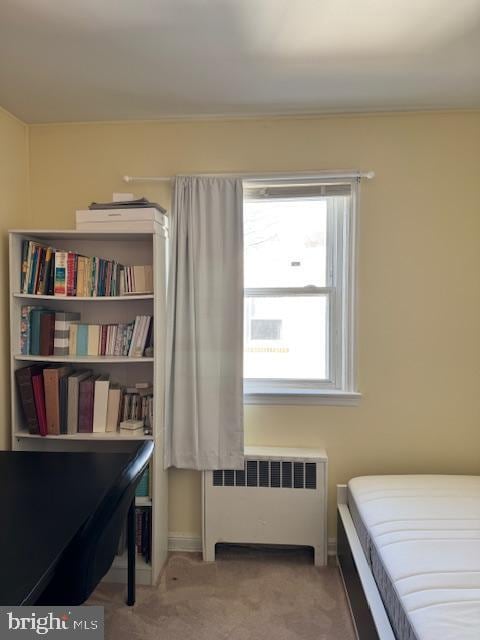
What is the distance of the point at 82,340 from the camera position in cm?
217

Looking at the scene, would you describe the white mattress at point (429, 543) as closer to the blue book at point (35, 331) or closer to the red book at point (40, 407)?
the red book at point (40, 407)

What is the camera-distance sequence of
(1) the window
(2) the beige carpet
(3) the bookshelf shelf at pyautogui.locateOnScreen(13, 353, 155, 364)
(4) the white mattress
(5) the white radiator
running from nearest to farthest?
(4) the white mattress, (2) the beige carpet, (3) the bookshelf shelf at pyautogui.locateOnScreen(13, 353, 155, 364), (5) the white radiator, (1) the window

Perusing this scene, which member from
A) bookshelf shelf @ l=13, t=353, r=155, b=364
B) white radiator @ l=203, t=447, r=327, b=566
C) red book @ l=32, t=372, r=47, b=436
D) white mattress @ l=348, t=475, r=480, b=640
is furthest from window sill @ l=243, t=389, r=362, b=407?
red book @ l=32, t=372, r=47, b=436

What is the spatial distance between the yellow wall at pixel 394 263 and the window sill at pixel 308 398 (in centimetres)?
4

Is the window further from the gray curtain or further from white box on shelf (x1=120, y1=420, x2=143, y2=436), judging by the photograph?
white box on shelf (x1=120, y1=420, x2=143, y2=436)

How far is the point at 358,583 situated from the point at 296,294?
4.64 feet

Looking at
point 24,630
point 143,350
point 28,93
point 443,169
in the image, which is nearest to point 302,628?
point 24,630

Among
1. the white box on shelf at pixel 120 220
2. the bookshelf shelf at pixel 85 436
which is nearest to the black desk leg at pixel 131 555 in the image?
the bookshelf shelf at pixel 85 436

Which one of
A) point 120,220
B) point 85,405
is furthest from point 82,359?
point 120,220

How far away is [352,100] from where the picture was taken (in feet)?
6.79

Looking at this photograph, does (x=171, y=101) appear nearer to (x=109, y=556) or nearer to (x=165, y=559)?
(x=109, y=556)

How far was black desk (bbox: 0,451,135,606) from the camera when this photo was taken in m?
0.91

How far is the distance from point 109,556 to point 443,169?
239 cm

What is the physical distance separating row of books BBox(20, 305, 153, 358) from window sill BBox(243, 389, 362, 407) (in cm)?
68
